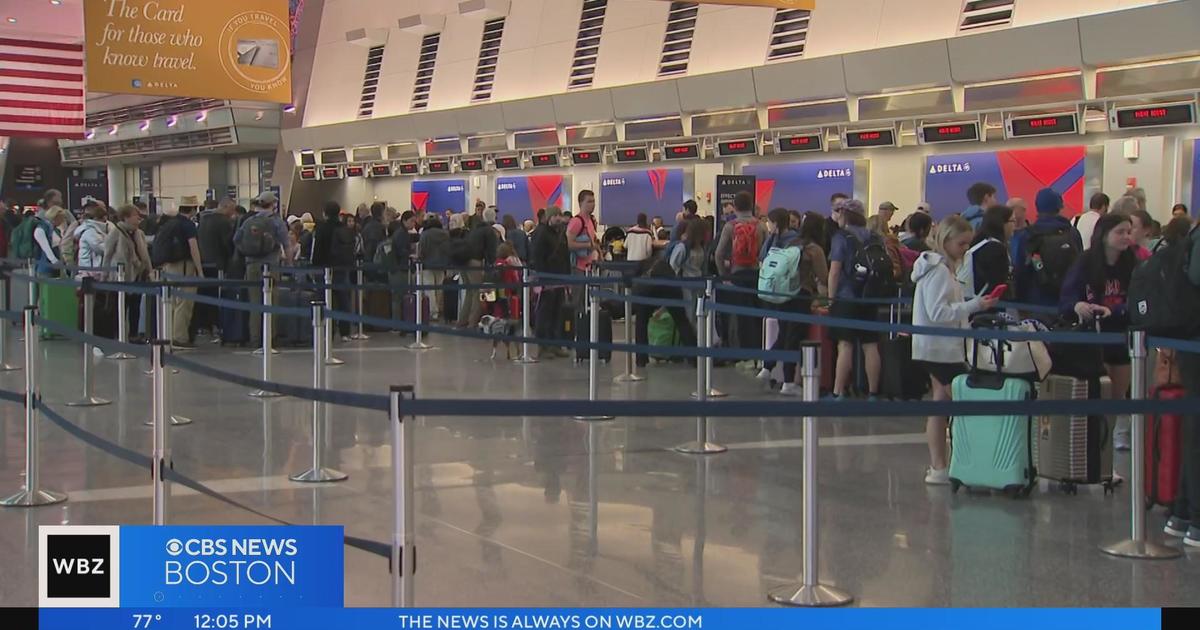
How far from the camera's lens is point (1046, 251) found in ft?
27.9

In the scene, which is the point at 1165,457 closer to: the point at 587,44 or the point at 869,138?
the point at 869,138

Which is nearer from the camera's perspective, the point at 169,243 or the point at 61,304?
the point at 169,243

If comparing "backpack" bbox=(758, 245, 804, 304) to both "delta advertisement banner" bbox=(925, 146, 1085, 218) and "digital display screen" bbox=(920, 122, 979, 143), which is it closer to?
"delta advertisement banner" bbox=(925, 146, 1085, 218)

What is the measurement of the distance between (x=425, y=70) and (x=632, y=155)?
23.7ft

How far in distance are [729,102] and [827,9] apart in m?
1.96

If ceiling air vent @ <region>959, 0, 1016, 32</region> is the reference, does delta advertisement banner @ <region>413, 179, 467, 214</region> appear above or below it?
below

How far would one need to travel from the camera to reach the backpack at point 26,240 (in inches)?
673

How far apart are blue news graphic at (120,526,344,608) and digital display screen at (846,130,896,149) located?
43.2ft

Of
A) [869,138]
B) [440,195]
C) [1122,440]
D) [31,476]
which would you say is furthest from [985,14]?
[440,195]

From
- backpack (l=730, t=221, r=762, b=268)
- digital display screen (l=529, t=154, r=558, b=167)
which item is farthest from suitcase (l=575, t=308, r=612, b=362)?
digital display screen (l=529, t=154, r=558, b=167)

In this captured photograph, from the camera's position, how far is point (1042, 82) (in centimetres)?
1372

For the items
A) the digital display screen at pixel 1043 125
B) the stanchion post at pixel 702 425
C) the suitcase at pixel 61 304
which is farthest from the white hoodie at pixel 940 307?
the suitcase at pixel 61 304

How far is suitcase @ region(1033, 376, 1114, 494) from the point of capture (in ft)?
22.8

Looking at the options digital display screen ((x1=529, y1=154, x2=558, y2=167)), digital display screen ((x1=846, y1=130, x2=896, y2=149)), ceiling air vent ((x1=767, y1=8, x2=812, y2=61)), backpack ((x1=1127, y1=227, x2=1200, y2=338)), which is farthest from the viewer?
digital display screen ((x1=529, y1=154, x2=558, y2=167))
